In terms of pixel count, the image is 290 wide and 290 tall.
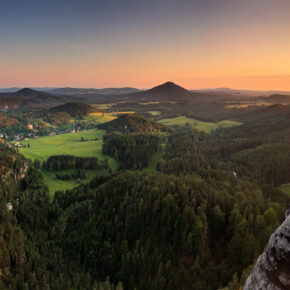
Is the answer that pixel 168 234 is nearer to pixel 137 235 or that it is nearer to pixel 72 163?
pixel 137 235

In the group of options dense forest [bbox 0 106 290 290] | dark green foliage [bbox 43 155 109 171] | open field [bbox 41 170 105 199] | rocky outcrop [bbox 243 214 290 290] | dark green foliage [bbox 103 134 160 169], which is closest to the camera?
rocky outcrop [bbox 243 214 290 290]

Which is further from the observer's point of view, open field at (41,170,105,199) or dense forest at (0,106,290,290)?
open field at (41,170,105,199)

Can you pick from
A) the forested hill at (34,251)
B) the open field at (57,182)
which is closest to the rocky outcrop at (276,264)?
the forested hill at (34,251)

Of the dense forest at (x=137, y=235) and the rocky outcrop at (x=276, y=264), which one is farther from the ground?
the rocky outcrop at (x=276, y=264)

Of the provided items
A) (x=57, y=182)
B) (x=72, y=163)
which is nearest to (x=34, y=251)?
(x=57, y=182)

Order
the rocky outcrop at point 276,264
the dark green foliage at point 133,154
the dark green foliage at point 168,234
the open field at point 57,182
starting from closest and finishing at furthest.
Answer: the rocky outcrop at point 276,264 < the dark green foliage at point 168,234 < the open field at point 57,182 < the dark green foliage at point 133,154

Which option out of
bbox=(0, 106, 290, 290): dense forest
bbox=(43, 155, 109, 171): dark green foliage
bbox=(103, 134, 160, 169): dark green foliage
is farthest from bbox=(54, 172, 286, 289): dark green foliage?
bbox=(103, 134, 160, 169): dark green foliage

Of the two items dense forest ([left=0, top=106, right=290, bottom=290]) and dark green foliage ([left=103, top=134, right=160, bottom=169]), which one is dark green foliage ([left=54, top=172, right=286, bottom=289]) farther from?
dark green foliage ([left=103, top=134, right=160, bottom=169])

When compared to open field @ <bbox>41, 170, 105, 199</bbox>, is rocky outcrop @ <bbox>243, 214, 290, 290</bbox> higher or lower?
higher

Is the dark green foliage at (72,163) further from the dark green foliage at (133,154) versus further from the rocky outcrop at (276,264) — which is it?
the rocky outcrop at (276,264)
